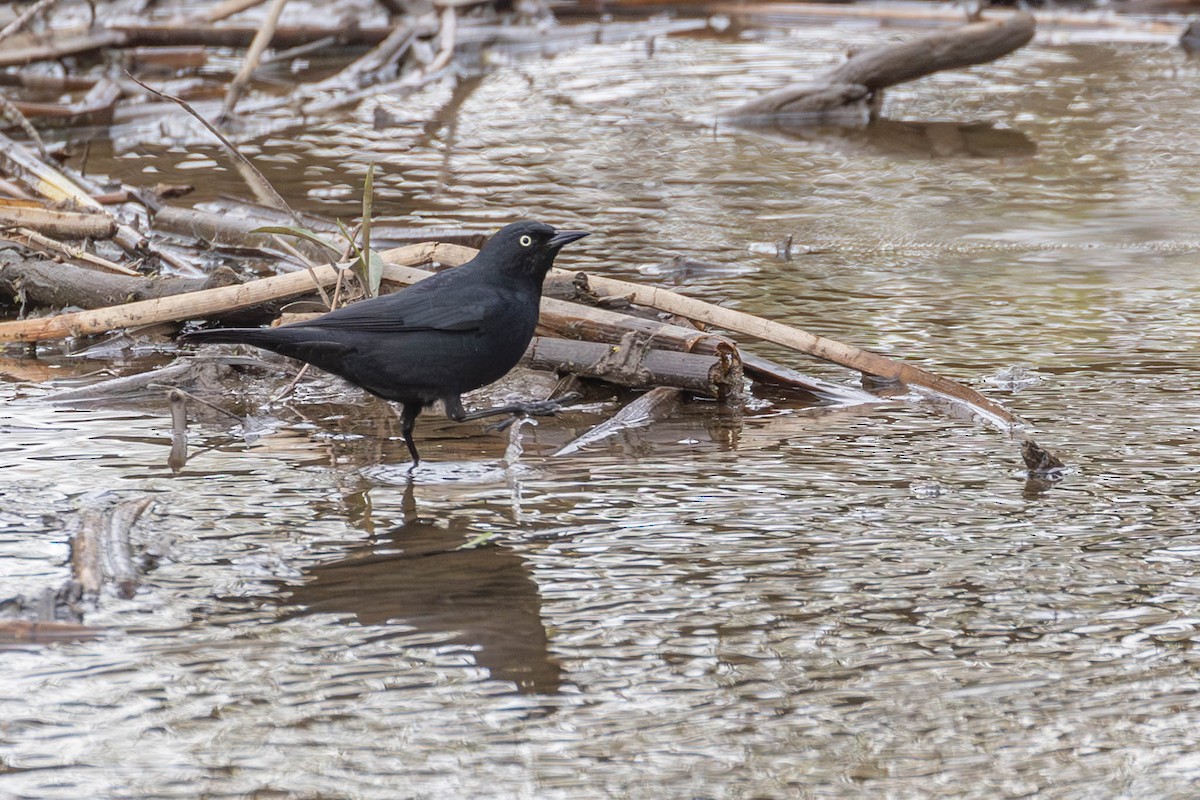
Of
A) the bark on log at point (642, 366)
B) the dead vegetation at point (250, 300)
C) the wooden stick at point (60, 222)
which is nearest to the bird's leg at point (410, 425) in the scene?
the dead vegetation at point (250, 300)

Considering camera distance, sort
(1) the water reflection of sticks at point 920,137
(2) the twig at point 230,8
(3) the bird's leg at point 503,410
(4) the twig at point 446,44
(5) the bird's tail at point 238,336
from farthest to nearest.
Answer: (4) the twig at point 446,44
(2) the twig at point 230,8
(1) the water reflection of sticks at point 920,137
(3) the bird's leg at point 503,410
(5) the bird's tail at point 238,336

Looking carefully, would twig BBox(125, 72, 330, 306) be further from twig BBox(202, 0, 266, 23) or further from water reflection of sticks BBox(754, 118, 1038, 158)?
twig BBox(202, 0, 266, 23)

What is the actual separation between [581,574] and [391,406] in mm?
1899

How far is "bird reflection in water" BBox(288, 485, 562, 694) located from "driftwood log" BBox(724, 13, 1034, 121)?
7.37 m

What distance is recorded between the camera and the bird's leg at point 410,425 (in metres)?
4.65

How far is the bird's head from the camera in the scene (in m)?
4.85

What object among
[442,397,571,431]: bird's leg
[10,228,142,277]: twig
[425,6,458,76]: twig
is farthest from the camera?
[425,6,458,76]: twig

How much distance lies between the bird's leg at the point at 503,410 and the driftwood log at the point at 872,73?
6326 millimetres

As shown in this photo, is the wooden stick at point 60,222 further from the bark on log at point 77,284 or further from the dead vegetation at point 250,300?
the bark on log at point 77,284

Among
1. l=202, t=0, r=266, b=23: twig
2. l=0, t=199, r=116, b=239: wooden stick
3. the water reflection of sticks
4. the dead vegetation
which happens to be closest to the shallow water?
the dead vegetation

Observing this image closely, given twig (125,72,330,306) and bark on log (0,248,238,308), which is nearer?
twig (125,72,330,306)

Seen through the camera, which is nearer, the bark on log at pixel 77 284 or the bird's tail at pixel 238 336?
the bird's tail at pixel 238 336

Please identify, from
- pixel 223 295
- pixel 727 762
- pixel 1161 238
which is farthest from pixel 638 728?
pixel 1161 238

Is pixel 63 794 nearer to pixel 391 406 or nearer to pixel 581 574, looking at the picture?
pixel 581 574
